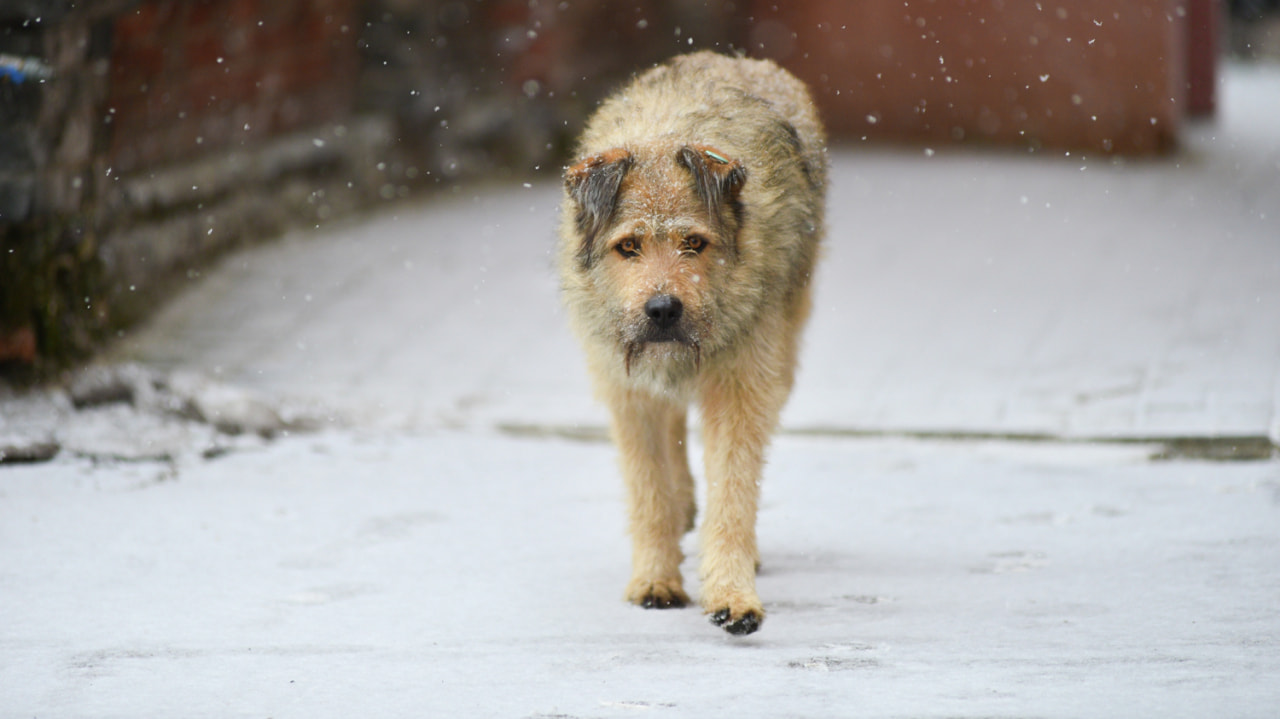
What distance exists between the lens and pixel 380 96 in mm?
11742

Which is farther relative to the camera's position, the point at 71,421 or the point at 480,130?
the point at 480,130

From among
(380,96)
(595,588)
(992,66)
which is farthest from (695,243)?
(992,66)

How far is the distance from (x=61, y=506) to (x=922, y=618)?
139 inches

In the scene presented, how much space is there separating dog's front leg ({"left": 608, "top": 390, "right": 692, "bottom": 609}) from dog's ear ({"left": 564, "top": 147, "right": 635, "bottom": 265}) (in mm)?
701

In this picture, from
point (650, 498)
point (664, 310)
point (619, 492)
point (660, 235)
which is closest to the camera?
point (664, 310)

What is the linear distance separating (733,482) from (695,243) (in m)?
0.84

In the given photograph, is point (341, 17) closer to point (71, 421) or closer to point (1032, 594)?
point (71, 421)

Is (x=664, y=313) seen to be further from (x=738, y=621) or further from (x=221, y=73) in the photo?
(x=221, y=73)

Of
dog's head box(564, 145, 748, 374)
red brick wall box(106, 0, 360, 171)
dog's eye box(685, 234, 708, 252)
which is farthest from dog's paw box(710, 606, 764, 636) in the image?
red brick wall box(106, 0, 360, 171)

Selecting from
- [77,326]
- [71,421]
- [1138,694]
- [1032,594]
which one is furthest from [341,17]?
[1138,694]

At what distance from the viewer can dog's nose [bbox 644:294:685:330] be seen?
4.39 m

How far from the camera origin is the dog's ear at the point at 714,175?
4.52 metres

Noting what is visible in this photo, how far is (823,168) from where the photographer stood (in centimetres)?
585

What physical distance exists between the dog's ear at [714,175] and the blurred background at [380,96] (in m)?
4.03
